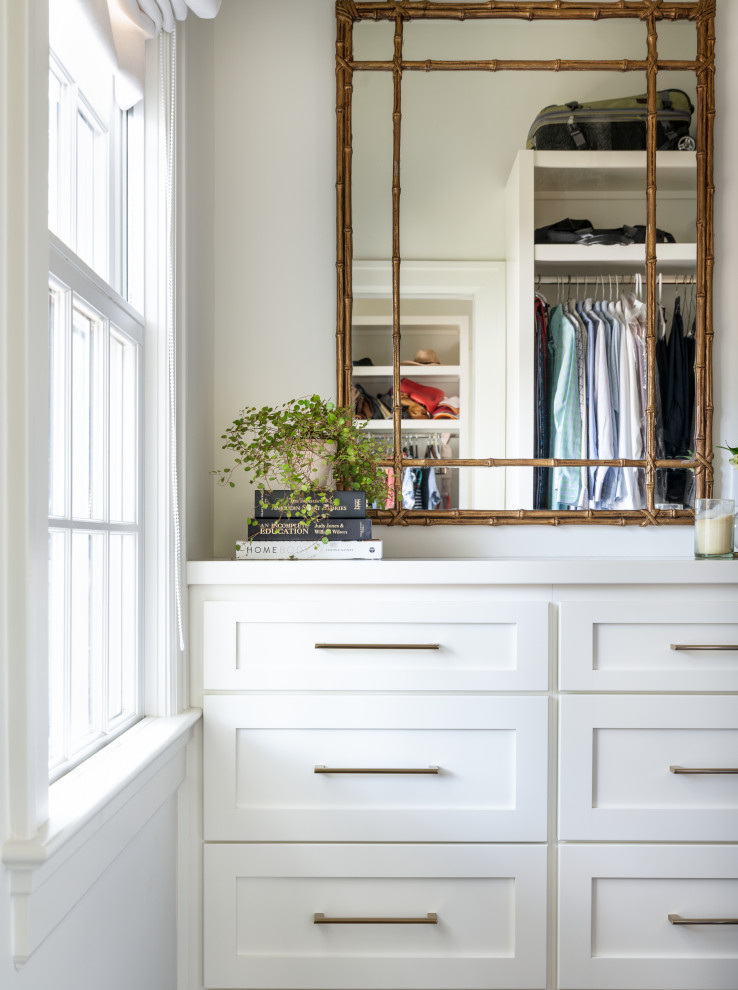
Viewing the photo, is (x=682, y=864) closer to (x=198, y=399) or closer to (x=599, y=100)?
(x=198, y=399)

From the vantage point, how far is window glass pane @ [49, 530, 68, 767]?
1142mm

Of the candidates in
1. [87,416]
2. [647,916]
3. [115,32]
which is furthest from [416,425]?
[647,916]

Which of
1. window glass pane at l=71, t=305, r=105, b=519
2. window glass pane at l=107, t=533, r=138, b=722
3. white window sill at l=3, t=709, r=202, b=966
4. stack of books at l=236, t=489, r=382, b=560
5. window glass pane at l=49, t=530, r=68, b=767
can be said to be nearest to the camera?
white window sill at l=3, t=709, r=202, b=966

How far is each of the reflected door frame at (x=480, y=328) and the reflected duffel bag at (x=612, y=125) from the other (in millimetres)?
327

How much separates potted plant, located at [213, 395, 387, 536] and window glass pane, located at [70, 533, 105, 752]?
16.0 inches

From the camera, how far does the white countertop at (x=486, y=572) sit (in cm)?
161

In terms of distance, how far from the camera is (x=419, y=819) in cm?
160

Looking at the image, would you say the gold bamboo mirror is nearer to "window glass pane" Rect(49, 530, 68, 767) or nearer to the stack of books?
the stack of books

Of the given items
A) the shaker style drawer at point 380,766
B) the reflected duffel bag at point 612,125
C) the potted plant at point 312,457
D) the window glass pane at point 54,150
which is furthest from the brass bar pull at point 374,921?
the reflected duffel bag at point 612,125

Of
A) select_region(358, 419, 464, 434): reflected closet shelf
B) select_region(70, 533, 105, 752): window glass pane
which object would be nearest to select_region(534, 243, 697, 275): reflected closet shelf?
select_region(358, 419, 464, 434): reflected closet shelf

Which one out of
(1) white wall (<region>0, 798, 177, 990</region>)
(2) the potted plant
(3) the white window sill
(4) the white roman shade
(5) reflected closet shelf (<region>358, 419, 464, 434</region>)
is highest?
(4) the white roman shade

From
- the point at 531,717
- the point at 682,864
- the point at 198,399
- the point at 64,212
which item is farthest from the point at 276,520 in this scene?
the point at 682,864

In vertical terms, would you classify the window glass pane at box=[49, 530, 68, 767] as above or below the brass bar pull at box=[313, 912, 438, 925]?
above

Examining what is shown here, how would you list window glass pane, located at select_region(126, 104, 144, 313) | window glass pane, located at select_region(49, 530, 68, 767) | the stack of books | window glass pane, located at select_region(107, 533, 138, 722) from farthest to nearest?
the stack of books
window glass pane, located at select_region(126, 104, 144, 313)
window glass pane, located at select_region(107, 533, 138, 722)
window glass pane, located at select_region(49, 530, 68, 767)
